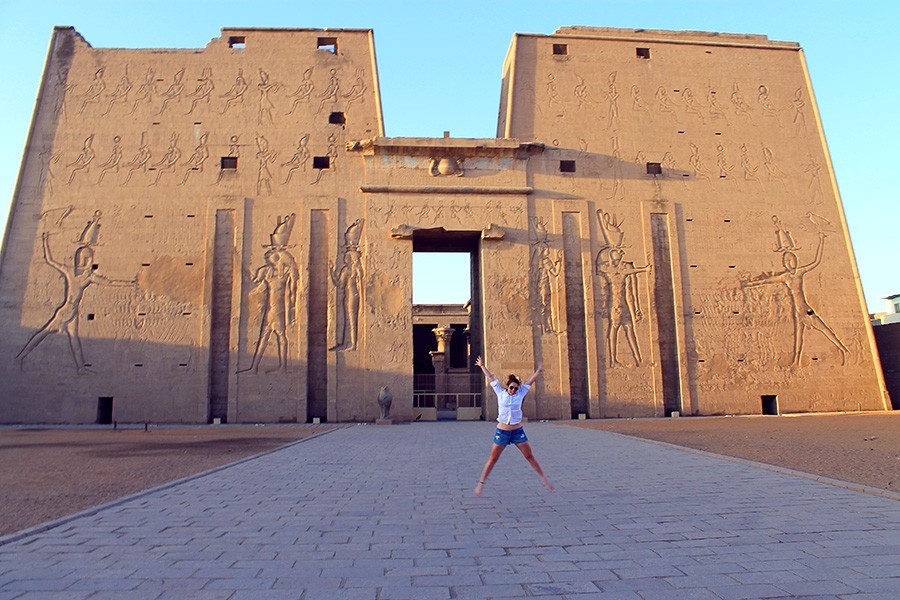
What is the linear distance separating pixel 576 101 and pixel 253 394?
13779 mm

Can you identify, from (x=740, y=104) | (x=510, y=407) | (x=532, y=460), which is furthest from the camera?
(x=740, y=104)

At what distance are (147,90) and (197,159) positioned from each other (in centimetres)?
296

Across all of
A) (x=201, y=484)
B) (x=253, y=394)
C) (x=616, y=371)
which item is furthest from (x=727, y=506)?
(x=253, y=394)

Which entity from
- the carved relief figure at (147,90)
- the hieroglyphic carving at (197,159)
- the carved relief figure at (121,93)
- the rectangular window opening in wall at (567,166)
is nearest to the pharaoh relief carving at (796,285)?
the rectangular window opening in wall at (567,166)

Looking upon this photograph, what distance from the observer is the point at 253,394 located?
656 inches

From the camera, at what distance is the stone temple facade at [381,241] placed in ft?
55.2

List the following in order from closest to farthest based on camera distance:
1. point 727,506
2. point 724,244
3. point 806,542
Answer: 1. point 806,542
2. point 727,506
3. point 724,244

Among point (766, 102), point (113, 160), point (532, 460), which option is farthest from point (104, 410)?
point (766, 102)

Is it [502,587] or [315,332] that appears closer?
[502,587]

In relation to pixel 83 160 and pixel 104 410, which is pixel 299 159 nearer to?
pixel 83 160

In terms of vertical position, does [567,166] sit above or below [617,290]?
above

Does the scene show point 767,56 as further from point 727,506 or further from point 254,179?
point 727,506

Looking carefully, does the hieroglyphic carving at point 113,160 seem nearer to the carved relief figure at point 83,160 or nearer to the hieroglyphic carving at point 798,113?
the carved relief figure at point 83,160

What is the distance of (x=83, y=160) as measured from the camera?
58.7 feet
